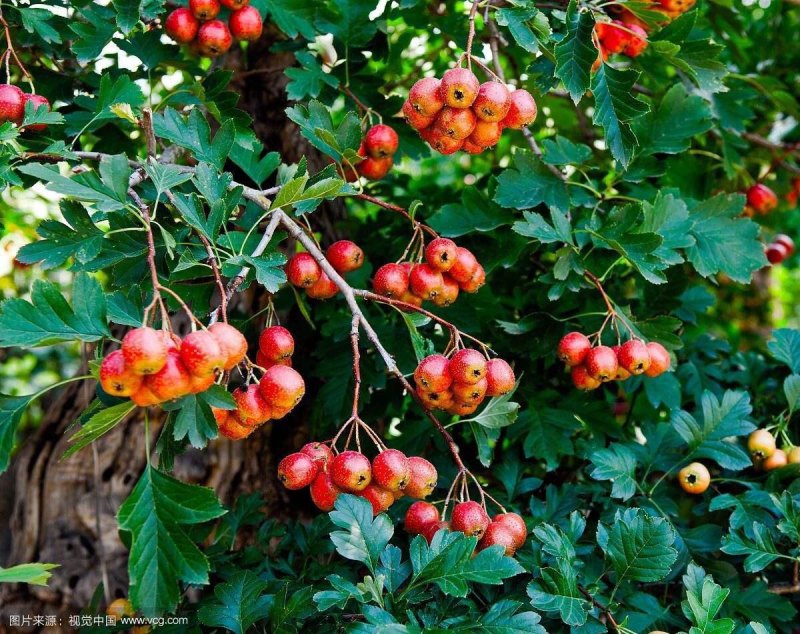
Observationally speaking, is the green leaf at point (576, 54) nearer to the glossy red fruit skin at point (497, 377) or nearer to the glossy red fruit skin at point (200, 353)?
the glossy red fruit skin at point (497, 377)

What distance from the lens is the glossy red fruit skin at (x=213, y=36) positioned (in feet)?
5.98

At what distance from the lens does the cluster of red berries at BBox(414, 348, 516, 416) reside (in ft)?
4.30

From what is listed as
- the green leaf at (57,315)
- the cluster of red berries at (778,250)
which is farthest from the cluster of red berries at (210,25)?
the cluster of red berries at (778,250)

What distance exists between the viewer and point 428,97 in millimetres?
1458

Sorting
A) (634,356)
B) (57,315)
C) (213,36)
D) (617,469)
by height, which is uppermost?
(213,36)

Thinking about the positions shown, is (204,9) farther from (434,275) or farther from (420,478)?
(420,478)

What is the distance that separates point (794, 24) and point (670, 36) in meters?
1.65

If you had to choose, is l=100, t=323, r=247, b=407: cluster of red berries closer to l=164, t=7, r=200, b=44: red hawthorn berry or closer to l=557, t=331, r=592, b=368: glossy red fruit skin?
l=557, t=331, r=592, b=368: glossy red fruit skin

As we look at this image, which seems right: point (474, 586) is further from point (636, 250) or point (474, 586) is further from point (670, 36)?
point (670, 36)

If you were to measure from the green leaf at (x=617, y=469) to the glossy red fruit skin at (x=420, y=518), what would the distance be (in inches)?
16.4

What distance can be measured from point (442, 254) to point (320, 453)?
19.2 inches

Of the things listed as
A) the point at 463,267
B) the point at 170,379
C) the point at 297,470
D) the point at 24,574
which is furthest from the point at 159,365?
the point at 463,267

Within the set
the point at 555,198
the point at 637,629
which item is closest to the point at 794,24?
the point at 555,198

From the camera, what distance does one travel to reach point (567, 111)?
2562 mm
